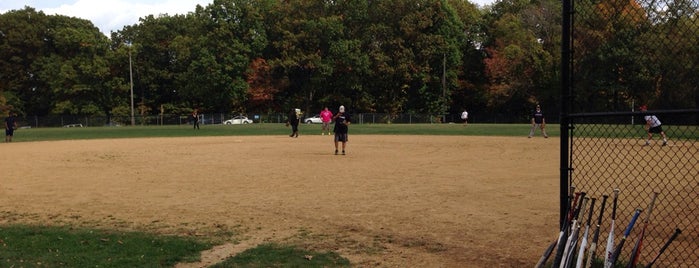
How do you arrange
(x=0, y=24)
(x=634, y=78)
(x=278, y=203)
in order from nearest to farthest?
(x=634, y=78) → (x=278, y=203) → (x=0, y=24)

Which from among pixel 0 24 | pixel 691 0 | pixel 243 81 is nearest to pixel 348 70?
pixel 243 81

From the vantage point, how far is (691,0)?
4.85m

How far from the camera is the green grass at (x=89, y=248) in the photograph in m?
5.94

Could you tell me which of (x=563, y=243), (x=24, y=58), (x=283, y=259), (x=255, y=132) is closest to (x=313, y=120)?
(x=255, y=132)

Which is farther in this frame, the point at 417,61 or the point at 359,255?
the point at 417,61

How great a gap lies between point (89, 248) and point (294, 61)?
204 ft

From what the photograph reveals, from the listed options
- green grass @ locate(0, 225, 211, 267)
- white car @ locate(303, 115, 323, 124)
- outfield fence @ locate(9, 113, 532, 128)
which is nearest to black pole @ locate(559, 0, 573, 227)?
green grass @ locate(0, 225, 211, 267)

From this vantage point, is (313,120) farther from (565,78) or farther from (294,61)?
(565,78)

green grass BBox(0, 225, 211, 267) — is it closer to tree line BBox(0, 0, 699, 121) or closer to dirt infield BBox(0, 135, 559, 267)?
dirt infield BBox(0, 135, 559, 267)

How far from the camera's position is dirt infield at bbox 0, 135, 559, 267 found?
6773 millimetres

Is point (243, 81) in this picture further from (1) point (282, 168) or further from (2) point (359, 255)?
(2) point (359, 255)

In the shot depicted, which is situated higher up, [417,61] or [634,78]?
[417,61]

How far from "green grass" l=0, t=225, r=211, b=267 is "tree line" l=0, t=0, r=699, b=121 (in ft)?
179

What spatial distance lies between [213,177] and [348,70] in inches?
2177
